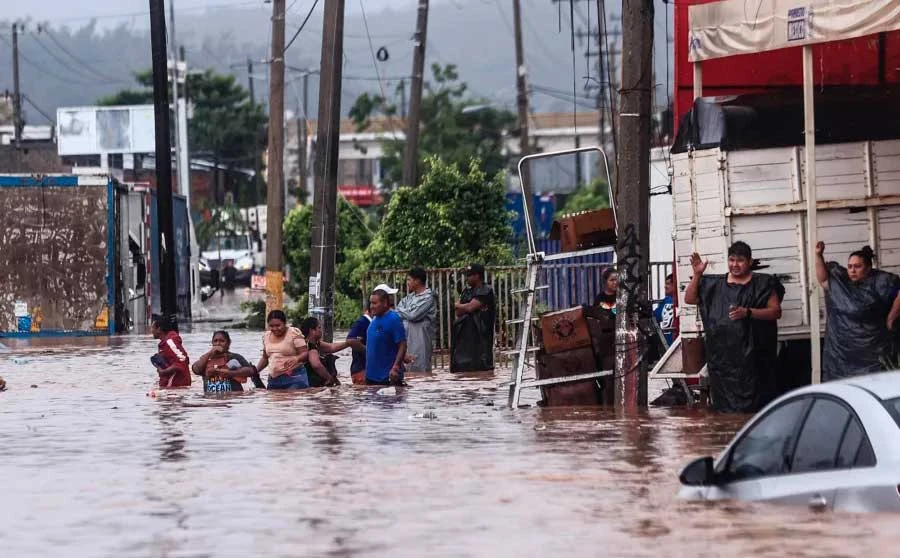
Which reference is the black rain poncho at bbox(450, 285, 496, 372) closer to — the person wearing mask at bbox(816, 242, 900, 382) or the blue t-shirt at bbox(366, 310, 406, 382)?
the blue t-shirt at bbox(366, 310, 406, 382)

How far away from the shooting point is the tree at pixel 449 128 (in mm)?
97812

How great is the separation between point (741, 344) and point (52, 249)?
22037 mm

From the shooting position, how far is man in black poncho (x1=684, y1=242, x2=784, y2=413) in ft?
50.0

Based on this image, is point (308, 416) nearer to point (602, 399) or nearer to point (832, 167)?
point (602, 399)

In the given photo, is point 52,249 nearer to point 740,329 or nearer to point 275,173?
point 275,173

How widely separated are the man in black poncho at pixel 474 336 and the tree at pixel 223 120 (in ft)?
274

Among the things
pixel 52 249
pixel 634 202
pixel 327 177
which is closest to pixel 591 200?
pixel 52 249

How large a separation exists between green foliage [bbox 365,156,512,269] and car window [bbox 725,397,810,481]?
22.6m

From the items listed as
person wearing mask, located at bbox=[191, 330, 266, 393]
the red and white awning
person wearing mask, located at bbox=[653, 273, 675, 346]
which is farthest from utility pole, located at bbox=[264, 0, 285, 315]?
the red and white awning

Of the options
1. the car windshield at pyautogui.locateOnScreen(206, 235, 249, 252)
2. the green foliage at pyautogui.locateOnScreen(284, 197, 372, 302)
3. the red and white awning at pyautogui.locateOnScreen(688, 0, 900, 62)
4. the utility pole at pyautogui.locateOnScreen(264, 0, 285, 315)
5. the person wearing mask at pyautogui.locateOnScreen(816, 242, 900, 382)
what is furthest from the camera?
the car windshield at pyautogui.locateOnScreen(206, 235, 249, 252)

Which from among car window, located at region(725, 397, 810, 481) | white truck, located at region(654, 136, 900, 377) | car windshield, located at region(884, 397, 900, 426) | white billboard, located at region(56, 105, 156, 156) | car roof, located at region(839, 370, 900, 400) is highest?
white billboard, located at region(56, 105, 156, 156)

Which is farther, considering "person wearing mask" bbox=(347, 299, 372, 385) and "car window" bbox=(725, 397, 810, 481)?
"person wearing mask" bbox=(347, 299, 372, 385)

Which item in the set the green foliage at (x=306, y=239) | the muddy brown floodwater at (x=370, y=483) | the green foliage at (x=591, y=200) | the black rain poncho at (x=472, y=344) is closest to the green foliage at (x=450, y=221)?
the green foliage at (x=306, y=239)

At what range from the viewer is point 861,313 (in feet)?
48.2
